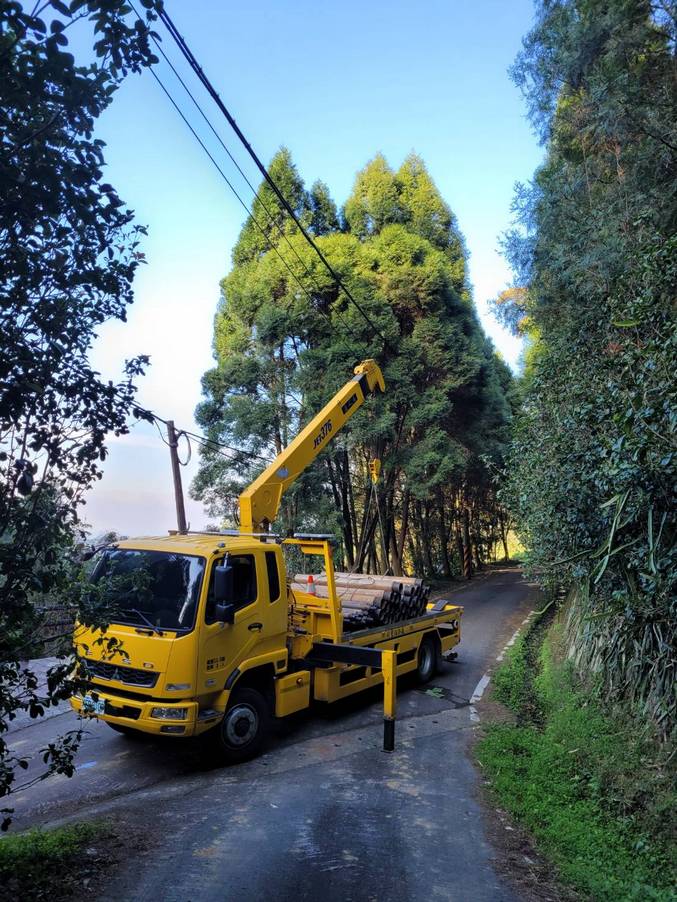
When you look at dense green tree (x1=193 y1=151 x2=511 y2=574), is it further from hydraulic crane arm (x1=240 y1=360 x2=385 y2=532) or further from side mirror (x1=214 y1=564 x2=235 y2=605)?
side mirror (x1=214 y1=564 x2=235 y2=605)

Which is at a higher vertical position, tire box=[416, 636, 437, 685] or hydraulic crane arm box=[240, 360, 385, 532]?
hydraulic crane arm box=[240, 360, 385, 532]

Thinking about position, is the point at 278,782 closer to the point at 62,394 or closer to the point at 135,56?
the point at 62,394

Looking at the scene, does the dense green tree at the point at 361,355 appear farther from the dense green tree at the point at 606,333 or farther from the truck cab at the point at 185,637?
the truck cab at the point at 185,637

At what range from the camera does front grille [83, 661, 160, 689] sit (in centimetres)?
643

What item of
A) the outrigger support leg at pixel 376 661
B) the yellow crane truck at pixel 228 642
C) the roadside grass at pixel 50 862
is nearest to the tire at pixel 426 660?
the yellow crane truck at pixel 228 642

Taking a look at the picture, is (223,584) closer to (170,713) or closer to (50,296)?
(170,713)

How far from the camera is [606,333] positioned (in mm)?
9195

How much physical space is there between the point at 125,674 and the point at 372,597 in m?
4.36

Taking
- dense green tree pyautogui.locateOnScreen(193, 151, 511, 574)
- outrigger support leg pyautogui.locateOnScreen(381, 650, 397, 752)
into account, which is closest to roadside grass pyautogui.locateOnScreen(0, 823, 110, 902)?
outrigger support leg pyautogui.locateOnScreen(381, 650, 397, 752)

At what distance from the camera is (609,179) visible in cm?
1073

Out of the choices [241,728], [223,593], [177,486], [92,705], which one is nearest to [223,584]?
[223,593]

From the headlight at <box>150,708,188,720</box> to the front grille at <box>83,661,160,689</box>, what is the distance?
0.25 meters

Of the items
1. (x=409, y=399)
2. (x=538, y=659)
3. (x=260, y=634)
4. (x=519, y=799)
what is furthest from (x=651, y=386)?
(x=409, y=399)

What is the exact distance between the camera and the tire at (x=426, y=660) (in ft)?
35.8
